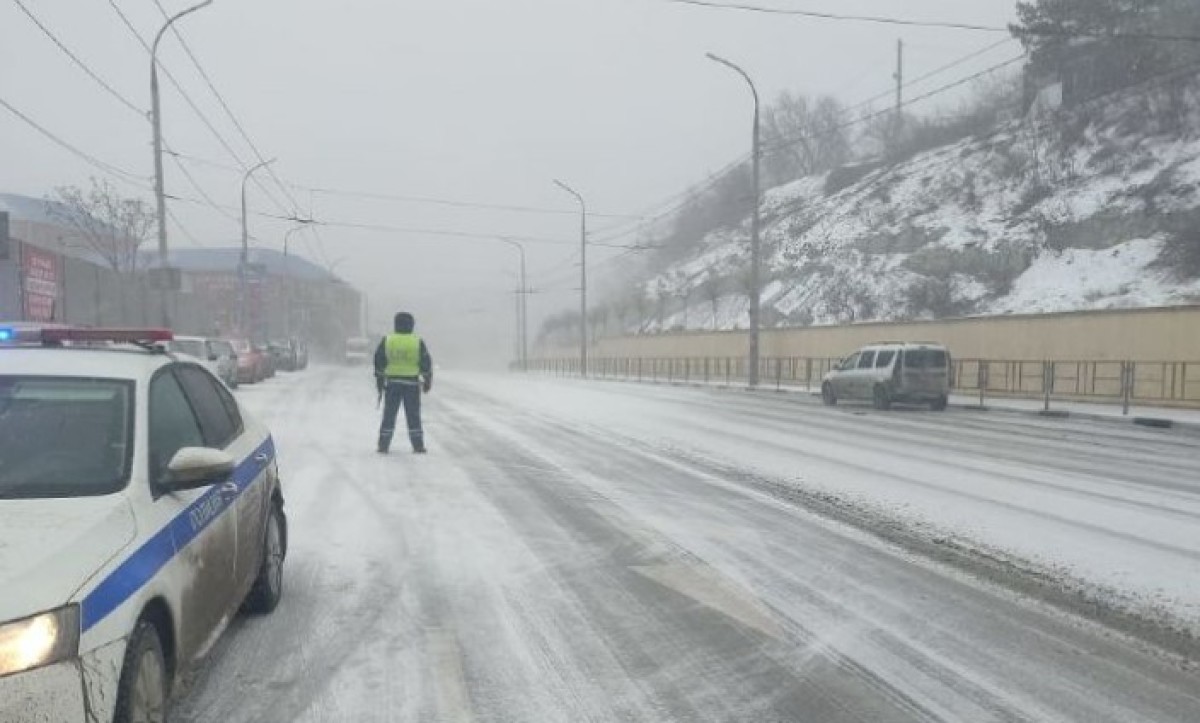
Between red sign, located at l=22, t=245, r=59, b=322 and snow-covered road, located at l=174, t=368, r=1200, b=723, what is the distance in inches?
809

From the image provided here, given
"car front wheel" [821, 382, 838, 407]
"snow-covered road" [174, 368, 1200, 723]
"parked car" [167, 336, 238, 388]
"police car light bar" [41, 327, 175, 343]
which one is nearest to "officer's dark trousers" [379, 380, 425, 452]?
"snow-covered road" [174, 368, 1200, 723]

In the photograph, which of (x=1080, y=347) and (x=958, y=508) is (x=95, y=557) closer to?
(x=958, y=508)

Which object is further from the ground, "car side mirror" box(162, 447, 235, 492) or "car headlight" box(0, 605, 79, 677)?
"car side mirror" box(162, 447, 235, 492)

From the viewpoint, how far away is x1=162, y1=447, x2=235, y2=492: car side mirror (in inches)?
145

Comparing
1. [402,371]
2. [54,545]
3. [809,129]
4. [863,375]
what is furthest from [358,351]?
[54,545]

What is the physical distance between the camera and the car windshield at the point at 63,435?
138 inches

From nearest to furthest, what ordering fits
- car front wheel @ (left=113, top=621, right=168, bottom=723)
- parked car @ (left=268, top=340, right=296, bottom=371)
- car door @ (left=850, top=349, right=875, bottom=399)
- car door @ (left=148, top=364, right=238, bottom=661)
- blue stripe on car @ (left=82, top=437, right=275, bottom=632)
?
blue stripe on car @ (left=82, top=437, right=275, bottom=632) < car front wheel @ (left=113, top=621, right=168, bottom=723) < car door @ (left=148, top=364, right=238, bottom=661) < car door @ (left=850, top=349, right=875, bottom=399) < parked car @ (left=268, top=340, right=296, bottom=371)

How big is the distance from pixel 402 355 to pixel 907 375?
1484cm

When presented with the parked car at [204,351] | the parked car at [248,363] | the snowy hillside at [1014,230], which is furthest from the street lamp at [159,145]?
the snowy hillside at [1014,230]

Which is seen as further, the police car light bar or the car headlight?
the police car light bar

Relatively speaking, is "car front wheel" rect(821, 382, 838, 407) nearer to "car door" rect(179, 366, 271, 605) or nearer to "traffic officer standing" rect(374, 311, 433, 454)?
"traffic officer standing" rect(374, 311, 433, 454)

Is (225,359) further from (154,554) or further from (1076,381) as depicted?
(154,554)

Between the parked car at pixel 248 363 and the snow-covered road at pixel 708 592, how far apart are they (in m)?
20.4

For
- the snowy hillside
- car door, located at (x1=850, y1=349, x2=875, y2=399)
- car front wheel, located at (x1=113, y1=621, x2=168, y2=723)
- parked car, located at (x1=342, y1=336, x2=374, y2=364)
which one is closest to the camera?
car front wheel, located at (x1=113, y1=621, x2=168, y2=723)
